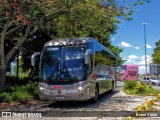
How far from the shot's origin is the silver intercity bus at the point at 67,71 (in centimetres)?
1560

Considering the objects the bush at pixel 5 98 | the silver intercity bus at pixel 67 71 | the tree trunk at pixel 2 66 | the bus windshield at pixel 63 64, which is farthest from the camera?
the tree trunk at pixel 2 66

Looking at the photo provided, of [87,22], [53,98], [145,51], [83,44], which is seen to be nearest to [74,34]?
[87,22]

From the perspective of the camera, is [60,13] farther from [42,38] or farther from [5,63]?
[42,38]

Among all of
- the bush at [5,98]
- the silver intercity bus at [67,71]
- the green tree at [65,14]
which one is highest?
the green tree at [65,14]

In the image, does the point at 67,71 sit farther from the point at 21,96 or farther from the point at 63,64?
the point at 21,96

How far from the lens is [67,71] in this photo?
15883 millimetres

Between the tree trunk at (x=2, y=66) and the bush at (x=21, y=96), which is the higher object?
the tree trunk at (x=2, y=66)

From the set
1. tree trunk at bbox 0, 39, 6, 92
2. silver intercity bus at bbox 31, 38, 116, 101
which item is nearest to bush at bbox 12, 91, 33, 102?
tree trunk at bbox 0, 39, 6, 92

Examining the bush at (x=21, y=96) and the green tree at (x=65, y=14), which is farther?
the bush at (x=21, y=96)

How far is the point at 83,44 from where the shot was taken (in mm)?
16453

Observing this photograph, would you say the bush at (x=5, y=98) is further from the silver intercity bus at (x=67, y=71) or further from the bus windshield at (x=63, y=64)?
the bus windshield at (x=63, y=64)

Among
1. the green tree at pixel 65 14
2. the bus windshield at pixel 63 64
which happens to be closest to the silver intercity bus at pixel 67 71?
the bus windshield at pixel 63 64

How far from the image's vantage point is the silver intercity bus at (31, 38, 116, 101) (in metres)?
15.6

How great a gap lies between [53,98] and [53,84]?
64 centimetres
